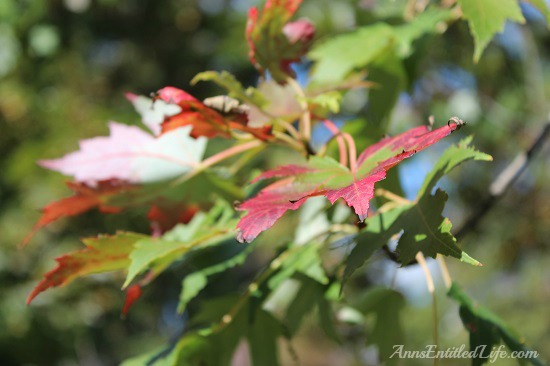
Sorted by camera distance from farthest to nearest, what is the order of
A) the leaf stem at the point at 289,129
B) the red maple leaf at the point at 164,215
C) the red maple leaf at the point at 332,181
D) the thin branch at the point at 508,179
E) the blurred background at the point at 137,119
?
the blurred background at the point at 137,119 → the thin branch at the point at 508,179 → the red maple leaf at the point at 164,215 → the leaf stem at the point at 289,129 → the red maple leaf at the point at 332,181

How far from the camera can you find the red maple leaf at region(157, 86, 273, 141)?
2.11 feet

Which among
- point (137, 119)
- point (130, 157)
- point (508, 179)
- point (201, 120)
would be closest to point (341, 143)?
point (201, 120)

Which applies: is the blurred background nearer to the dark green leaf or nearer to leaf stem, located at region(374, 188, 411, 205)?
the dark green leaf

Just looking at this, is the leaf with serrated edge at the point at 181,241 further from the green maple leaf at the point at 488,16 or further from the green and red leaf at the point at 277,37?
the green maple leaf at the point at 488,16

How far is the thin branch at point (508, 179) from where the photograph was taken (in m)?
1.03

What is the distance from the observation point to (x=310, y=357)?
5832mm

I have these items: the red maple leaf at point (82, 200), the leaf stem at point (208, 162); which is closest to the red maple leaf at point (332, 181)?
the leaf stem at point (208, 162)

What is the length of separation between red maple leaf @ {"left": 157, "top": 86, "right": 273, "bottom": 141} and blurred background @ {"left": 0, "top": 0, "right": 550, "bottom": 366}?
1.00 meters

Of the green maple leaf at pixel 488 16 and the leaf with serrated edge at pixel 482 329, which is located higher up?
the green maple leaf at pixel 488 16

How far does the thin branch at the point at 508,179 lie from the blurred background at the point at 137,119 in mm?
651

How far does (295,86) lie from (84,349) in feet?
7.94

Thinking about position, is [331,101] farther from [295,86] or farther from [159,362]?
[159,362]

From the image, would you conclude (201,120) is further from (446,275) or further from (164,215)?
(446,275)

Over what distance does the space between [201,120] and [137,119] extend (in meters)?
1.68
